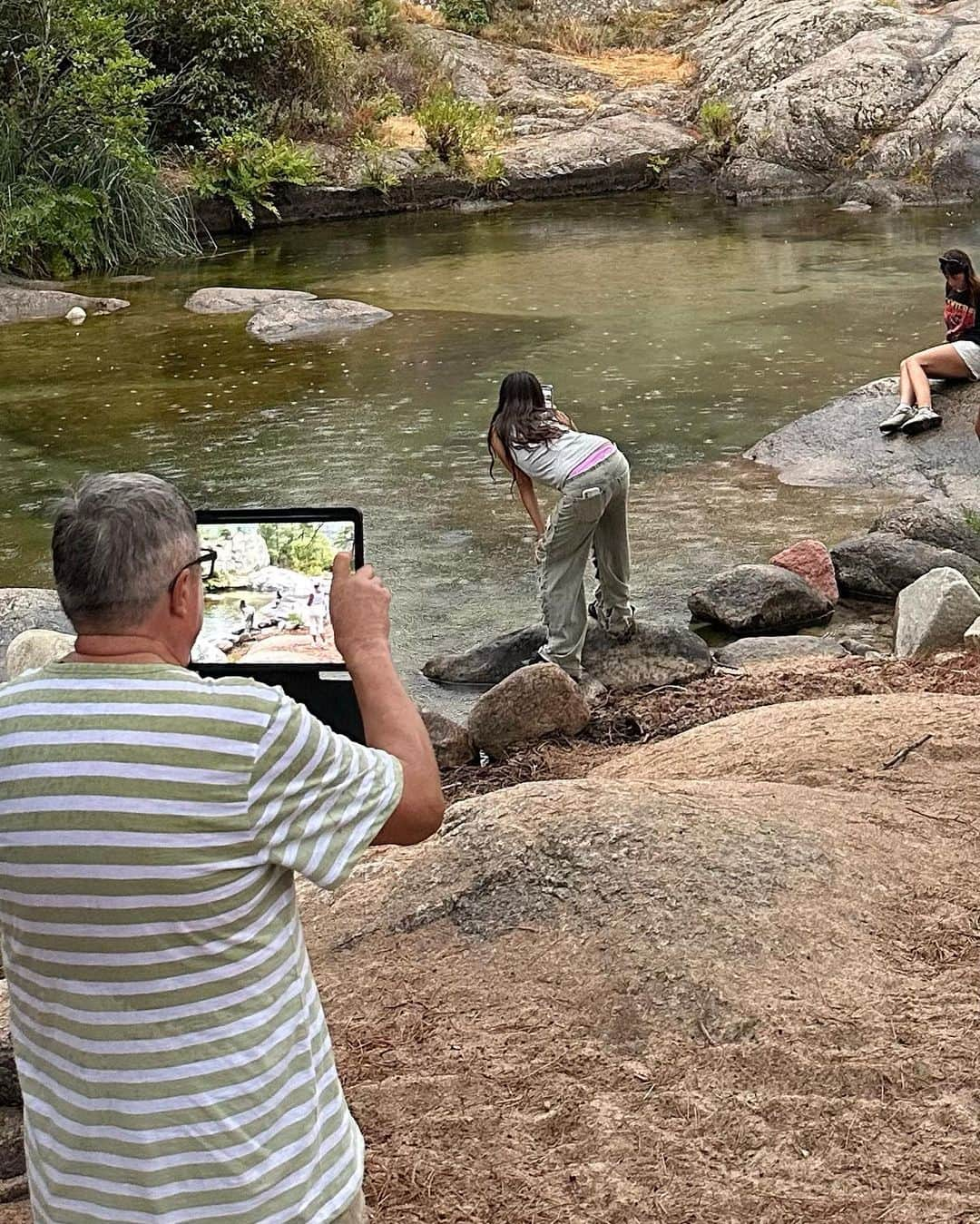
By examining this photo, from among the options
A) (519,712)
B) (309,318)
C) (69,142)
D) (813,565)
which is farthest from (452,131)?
(519,712)

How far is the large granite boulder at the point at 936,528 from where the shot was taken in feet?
29.4

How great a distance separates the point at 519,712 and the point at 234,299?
1235 centimetres

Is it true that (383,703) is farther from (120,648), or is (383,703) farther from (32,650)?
(32,650)

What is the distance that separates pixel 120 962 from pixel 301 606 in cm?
109

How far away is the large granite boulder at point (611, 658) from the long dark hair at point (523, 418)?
1.09 m

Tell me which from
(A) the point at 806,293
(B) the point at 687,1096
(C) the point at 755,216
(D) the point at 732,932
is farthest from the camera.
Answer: (C) the point at 755,216

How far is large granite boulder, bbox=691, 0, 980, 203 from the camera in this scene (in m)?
25.2

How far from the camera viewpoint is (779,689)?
7.12m

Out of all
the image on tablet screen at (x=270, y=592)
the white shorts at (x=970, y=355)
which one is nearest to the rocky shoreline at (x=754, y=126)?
the white shorts at (x=970, y=355)

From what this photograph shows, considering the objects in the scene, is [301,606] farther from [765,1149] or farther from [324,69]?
[324,69]

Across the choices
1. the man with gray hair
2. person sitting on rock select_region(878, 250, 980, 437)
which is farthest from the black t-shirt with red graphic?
the man with gray hair

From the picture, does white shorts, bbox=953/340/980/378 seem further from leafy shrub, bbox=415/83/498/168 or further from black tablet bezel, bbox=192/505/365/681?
leafy shrub, bbox=415/83/498/168

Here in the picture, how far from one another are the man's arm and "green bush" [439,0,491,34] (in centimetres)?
3219

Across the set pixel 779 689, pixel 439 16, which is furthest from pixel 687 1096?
pixel 439 16
